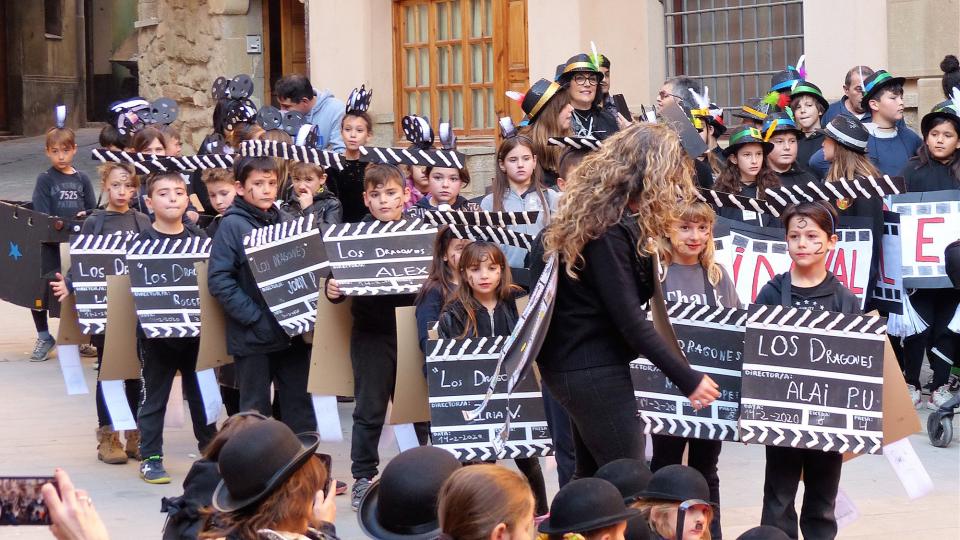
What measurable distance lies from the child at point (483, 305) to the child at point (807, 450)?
1.35m

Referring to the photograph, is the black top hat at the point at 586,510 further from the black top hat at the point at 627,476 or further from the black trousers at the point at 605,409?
the black trousers at the point at 605,409

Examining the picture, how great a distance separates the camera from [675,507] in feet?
16.3

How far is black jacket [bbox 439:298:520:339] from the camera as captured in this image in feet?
22.9

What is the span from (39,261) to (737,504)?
5.78 meters

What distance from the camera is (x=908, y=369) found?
9.38 metres

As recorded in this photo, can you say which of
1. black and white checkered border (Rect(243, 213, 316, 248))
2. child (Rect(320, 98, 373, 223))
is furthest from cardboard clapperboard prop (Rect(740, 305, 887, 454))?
child (Rect(320, 98, 373, 223))

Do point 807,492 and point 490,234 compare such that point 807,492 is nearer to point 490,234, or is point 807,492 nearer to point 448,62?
point 490,234

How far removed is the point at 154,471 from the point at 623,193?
12.9 ft

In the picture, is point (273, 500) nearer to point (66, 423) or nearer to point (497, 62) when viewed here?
point (66, 423)

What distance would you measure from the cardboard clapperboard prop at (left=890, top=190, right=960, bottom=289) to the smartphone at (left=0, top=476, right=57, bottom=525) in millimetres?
7127

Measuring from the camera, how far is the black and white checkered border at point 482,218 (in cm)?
707

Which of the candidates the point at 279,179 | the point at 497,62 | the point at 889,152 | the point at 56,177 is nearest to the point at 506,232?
the point at 279,179

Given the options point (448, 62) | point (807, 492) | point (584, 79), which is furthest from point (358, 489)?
point (448, 62)

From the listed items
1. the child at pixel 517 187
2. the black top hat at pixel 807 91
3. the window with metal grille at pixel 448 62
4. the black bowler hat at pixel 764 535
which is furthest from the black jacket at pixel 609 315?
the window with metal grille at pixel 448 62
